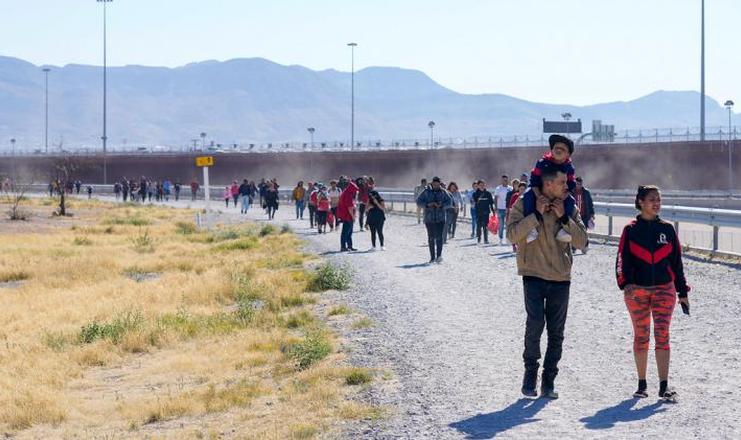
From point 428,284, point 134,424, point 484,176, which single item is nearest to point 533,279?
point 134,424

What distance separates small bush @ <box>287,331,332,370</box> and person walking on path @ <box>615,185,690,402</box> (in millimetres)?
3392

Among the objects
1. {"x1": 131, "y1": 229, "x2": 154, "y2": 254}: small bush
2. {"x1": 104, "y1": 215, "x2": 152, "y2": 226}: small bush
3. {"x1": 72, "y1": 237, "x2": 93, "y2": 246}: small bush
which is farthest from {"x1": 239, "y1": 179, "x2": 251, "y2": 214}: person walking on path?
{"x1": 72, "y1": 237, "x2": 93, "y2": 246}: small bush

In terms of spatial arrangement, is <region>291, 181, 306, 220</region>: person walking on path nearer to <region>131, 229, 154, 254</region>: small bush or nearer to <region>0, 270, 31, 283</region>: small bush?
<region>131, 229, 154, 254</region>: small bush

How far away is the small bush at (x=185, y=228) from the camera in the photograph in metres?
40.9

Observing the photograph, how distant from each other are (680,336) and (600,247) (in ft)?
47.5

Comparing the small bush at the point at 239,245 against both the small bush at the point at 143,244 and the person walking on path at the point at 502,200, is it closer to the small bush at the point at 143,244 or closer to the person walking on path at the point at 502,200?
the small bush at the point at 143,244

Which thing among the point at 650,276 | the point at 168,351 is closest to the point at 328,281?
the point at 168,351

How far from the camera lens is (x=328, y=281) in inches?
762

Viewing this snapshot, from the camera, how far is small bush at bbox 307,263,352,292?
19.2m

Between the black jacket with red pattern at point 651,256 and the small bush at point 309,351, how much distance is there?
11.2 feet

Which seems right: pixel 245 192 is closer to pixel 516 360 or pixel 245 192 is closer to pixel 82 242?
pixel 82 242

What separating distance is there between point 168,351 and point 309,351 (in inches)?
107

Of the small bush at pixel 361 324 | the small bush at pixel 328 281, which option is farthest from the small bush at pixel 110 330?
the small bush at pixel 328 281

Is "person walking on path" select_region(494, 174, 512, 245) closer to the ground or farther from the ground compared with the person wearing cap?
closer to the ground
